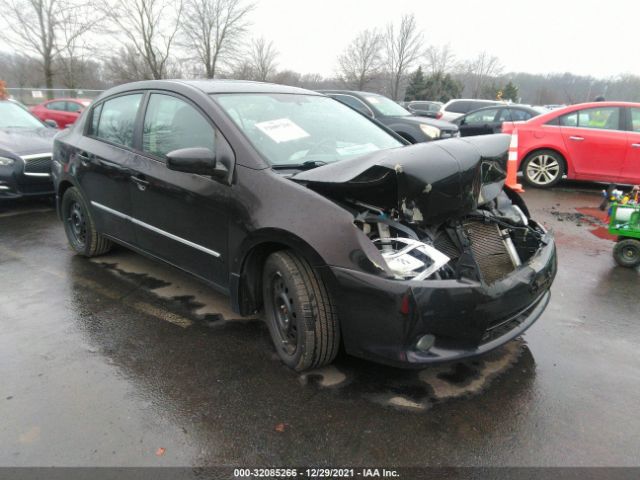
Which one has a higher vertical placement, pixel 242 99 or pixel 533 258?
pixel 242 99

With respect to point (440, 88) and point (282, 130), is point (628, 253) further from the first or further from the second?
point (440, 88)

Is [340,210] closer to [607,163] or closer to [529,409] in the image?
[529,409]

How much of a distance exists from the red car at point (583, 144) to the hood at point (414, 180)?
224 inches

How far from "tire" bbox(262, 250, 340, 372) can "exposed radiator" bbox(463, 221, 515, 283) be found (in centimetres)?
98

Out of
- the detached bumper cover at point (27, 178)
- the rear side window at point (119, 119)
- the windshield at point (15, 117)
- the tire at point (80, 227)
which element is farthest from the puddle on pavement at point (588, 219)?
the windshield at point (15, 117)

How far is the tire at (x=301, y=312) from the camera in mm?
2469

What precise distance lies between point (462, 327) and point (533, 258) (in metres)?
0.88

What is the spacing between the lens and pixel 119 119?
3.94 m

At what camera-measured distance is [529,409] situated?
2.47 metres

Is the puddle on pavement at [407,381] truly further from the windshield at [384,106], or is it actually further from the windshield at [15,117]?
the windshield at [384,106]

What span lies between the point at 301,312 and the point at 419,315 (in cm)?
67

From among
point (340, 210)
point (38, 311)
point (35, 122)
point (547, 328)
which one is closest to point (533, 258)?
point (547, 328)

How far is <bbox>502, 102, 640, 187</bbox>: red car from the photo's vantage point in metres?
7.54

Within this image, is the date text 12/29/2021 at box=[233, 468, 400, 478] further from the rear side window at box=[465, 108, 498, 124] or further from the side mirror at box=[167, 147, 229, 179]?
the rear side window at box=[465, 108, 498, 124]
